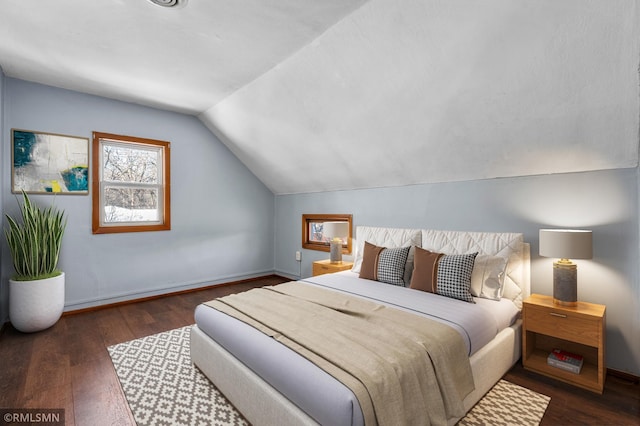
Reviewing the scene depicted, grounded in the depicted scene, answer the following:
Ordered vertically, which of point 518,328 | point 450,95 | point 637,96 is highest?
point 450,95

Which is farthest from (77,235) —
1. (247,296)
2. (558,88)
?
(558,88)

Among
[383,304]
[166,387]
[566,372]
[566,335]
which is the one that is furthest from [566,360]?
[166,387]

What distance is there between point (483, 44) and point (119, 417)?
3.33m

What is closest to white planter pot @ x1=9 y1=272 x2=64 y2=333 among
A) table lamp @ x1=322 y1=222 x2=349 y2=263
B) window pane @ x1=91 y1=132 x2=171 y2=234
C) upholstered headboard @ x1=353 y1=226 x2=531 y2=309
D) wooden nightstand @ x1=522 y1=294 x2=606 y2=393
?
window pane @ x1=91 y1=132 x2=171 y2=234

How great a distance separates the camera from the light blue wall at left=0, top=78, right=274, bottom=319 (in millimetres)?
3471

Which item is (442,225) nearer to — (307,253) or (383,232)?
(383,232)

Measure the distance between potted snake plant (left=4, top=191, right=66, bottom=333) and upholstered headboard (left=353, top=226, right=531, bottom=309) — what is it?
10.4 ft

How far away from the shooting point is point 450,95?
2.52m

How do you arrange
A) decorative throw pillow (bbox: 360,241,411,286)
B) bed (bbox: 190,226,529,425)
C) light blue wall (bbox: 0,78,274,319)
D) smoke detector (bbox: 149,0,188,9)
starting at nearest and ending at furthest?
bed (bbox: 190,226,529,425), smoke detector (bbox: 149,0,188,9), decorative throw pillow (bbox: 360,241,411,286), light blue wall (bbox: 0,78,274,319)

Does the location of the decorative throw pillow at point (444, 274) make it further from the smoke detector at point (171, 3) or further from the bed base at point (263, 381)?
the smoke detector at point (171, 3)

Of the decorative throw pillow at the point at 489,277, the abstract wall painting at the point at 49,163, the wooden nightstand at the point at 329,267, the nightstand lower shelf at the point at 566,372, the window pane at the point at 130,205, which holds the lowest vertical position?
the nightstand lower shelf at the point at 566,372

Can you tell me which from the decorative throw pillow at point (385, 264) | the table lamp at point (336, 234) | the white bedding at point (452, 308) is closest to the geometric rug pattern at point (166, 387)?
the white bedding at point (452, 308)

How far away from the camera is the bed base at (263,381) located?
1.55 metres

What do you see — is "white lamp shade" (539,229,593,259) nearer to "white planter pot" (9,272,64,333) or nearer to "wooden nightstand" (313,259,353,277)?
"wooden nightstand" (313,259,353,277)
